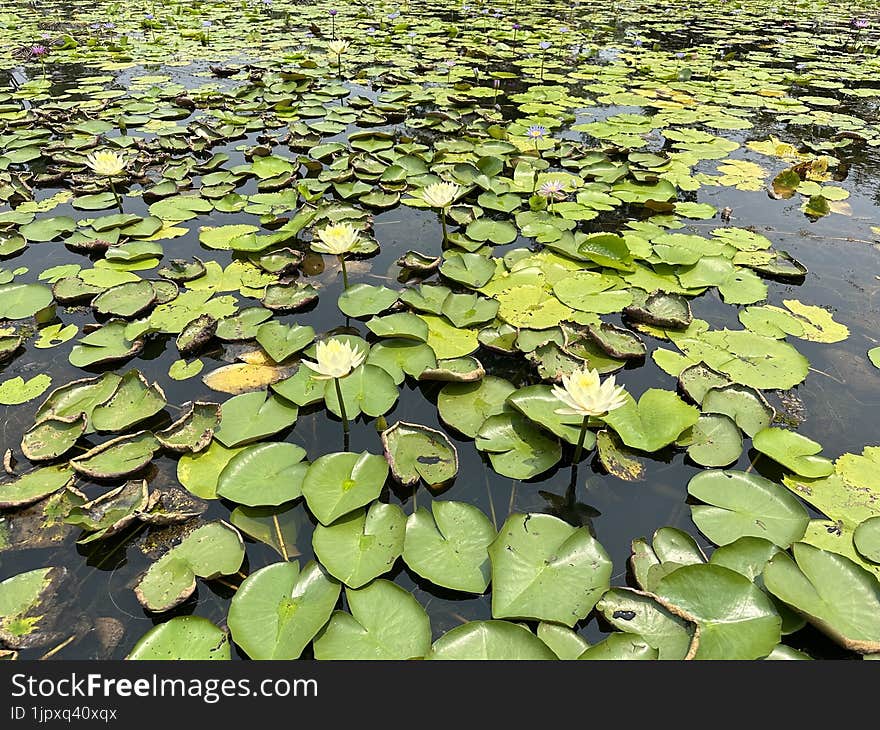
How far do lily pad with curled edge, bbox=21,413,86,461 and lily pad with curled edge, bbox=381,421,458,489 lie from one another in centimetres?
130

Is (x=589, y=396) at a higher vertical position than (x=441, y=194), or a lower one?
lower

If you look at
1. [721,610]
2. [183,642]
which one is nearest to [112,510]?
[183,642]

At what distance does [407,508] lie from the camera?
203cm

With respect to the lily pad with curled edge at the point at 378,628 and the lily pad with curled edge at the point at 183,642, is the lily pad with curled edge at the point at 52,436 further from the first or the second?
the lily pad with curled edge at the point at 378,628

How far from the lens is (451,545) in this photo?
1814mm

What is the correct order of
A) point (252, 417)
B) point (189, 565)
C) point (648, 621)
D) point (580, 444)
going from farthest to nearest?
point (252, 417), point (580, 444), point (189, 565), point (648, 621)

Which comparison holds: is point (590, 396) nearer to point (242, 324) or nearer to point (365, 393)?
point (365, 393)

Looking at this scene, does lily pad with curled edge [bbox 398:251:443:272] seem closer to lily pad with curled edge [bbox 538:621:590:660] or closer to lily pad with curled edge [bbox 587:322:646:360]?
lily pad with curled edge [bbox 587:322:646:360]

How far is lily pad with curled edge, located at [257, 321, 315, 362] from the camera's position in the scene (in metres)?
2.61

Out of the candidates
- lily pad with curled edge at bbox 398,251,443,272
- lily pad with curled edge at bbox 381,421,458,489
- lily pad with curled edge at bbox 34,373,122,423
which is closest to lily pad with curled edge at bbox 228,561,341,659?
lily pad with curled edge at bbox 381,421,458,489

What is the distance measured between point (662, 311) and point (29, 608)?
302 cm

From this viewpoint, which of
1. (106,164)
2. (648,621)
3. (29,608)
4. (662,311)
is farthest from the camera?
(106,164)
